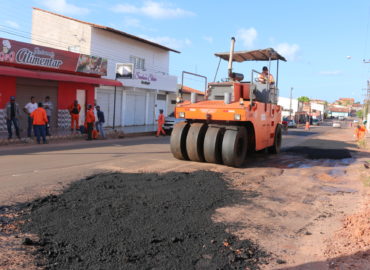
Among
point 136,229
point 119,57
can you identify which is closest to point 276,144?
point 136,229

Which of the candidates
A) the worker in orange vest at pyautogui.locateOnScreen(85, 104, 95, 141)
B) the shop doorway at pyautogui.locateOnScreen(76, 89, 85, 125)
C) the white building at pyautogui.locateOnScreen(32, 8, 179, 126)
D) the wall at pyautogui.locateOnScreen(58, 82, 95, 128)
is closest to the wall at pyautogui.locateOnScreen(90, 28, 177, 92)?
the white building at pyautogui.locateOnScreen(32, 8, 179, 126)

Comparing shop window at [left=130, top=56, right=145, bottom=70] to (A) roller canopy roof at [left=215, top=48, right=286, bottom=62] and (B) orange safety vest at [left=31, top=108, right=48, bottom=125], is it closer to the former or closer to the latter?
(B) orange safety vest at [left=31, top=108, right=48, bottom=125]

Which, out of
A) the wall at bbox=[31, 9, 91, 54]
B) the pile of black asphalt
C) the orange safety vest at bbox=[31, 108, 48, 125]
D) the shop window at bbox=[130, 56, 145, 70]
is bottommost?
the pile of black asphalt

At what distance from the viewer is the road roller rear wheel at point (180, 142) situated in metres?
9.83

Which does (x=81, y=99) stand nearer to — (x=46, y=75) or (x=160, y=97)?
(x=46, y=75)

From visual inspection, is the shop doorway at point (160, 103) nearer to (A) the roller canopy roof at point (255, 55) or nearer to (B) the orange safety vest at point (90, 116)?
(B) the orange safety vest at point (90, 116)

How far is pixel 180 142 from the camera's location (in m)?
9.79

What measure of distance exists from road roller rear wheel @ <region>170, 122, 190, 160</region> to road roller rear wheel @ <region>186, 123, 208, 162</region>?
0.74 feet

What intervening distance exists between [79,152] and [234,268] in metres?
8.82

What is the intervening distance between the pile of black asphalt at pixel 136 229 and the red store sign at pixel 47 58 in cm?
1123

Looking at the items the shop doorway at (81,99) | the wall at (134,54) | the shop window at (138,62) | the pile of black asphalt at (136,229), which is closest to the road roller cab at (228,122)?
the pile of black asphalt at (136,229)

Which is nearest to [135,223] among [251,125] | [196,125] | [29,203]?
[29,203]

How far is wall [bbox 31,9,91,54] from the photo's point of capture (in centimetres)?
2267

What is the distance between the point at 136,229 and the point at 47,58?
14.8m
